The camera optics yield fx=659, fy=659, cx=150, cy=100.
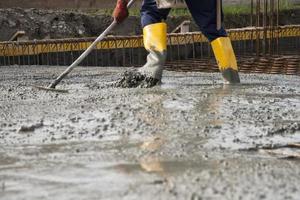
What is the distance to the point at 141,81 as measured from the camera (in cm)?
587

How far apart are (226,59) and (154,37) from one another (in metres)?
0.69

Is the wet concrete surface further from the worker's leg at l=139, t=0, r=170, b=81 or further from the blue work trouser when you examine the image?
the blue work trouser

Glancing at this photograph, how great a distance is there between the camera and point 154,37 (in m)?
6.05

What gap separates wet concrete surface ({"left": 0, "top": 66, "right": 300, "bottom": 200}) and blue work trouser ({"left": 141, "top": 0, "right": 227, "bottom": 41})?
90cm

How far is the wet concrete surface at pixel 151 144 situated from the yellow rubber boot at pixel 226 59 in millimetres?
758

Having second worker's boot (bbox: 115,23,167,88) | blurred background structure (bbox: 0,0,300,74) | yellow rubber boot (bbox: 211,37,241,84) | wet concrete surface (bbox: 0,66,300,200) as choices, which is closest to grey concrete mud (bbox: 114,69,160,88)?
second worker's boot (bbox: 115,23,167,88)

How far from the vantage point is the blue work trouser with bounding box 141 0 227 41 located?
19.6 feet

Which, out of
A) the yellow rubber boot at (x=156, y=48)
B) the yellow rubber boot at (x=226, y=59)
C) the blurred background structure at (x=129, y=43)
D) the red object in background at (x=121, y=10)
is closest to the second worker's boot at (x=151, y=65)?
the yellow rubber boot at (x=156, y=48)

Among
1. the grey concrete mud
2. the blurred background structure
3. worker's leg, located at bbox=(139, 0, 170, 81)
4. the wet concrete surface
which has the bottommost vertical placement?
the blurred background structure

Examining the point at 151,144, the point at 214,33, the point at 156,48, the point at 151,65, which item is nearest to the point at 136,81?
the point at 151,65

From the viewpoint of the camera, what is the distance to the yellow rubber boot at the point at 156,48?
235 inches

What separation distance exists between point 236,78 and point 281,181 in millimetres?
3719

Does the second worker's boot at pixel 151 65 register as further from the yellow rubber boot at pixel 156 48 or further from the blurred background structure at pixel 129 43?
the blurred background structure at pixel 129 43

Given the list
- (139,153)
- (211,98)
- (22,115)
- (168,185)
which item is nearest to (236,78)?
(211,98)
